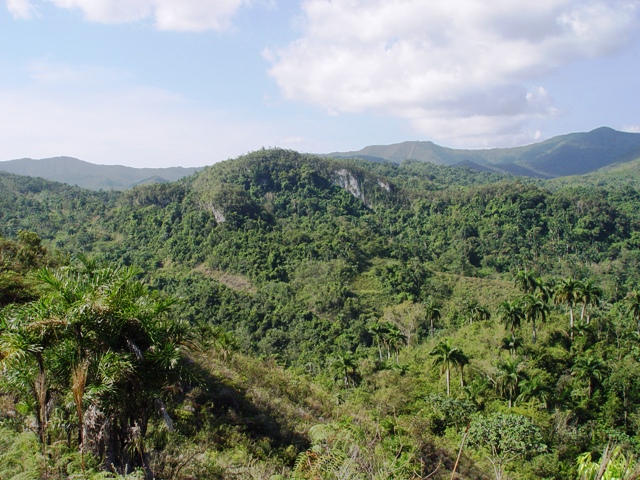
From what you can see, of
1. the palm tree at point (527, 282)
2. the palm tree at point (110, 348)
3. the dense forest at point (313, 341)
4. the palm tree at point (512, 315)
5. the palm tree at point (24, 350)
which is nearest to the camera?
the palm tree at point (24, 350)

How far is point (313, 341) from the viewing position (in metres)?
52.5

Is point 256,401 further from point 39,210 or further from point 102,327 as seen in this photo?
point 39,210

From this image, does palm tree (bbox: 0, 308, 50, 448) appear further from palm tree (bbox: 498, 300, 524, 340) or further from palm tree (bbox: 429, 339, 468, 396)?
palm tree (bbox: 498, 300, 524, 340)

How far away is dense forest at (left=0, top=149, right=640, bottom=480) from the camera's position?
245 inches

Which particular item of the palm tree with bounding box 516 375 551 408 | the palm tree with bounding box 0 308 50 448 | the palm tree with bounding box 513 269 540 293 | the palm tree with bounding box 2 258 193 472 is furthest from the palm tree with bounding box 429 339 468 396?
the palm tree with bounding box 0 308 50 448

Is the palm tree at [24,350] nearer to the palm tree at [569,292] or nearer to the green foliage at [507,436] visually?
the green foliage at [507,436]

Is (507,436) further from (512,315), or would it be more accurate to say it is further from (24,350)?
(512,315)

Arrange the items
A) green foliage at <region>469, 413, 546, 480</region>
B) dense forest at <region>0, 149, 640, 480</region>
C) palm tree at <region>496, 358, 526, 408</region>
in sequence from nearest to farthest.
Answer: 1. dense forest at <region>0, 149, 640, 480</region>
2. green foliage at <region>469, 413, 546, 480</region>
3. palm tree at <region>496, 358, 526, 408</region>

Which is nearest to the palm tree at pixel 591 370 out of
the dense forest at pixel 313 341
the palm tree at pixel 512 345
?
the dense forest at pixel 313 341

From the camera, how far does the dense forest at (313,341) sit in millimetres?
6219

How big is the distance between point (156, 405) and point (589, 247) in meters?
115

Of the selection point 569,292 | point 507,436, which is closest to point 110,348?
point 507,436

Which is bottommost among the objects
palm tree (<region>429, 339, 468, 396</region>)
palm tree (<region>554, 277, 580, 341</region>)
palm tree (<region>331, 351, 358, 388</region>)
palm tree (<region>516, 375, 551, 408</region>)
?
palm tree (<region>331, 351, 358, 388</region>)

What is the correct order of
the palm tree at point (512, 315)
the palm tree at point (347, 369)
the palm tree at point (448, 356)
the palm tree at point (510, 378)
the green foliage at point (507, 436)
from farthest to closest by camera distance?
the palm tree at point (347, 369) → the palm tree at point (512, 315) → the palm tree at point (448, 356) → the palm tree at point (510, 378) → the green foliage at point (507, 436)
